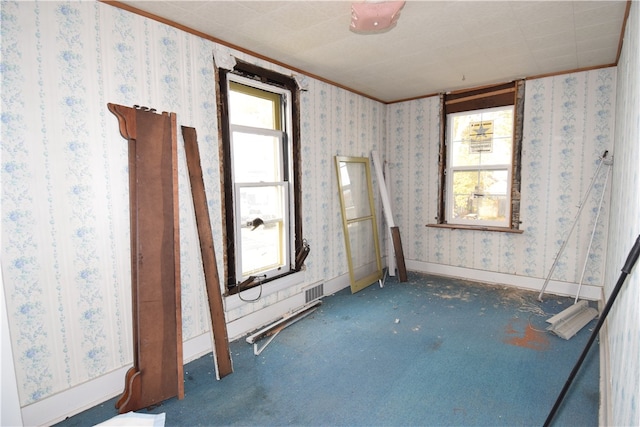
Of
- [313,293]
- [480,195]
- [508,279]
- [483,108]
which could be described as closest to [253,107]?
[313,293]

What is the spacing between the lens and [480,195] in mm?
4383

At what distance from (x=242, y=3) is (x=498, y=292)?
4.00 metres

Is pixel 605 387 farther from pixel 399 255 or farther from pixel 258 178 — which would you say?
pixel 258 178

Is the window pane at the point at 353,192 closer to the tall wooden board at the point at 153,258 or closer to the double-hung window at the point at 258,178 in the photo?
the double-hung window at the point at 258,178

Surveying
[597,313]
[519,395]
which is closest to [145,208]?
[519,395]

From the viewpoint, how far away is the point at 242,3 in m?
2.16

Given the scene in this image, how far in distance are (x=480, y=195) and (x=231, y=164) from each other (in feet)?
10.8

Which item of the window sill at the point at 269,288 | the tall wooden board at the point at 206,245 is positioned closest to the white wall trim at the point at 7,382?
the tall wooden board at the point at 206,245

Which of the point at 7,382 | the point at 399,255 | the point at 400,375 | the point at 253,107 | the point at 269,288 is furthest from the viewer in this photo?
the point at 399,255

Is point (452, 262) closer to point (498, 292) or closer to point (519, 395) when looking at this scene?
point (498, 292)

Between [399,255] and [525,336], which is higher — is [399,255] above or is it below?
above

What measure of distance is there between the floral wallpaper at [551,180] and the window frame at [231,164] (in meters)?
2.18

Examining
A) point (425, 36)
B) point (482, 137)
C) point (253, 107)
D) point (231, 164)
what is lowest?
point (231, 164)

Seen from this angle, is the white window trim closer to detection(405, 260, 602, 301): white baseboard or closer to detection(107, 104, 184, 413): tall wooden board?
detection(107, 104, 184, 413): tall wooden board
